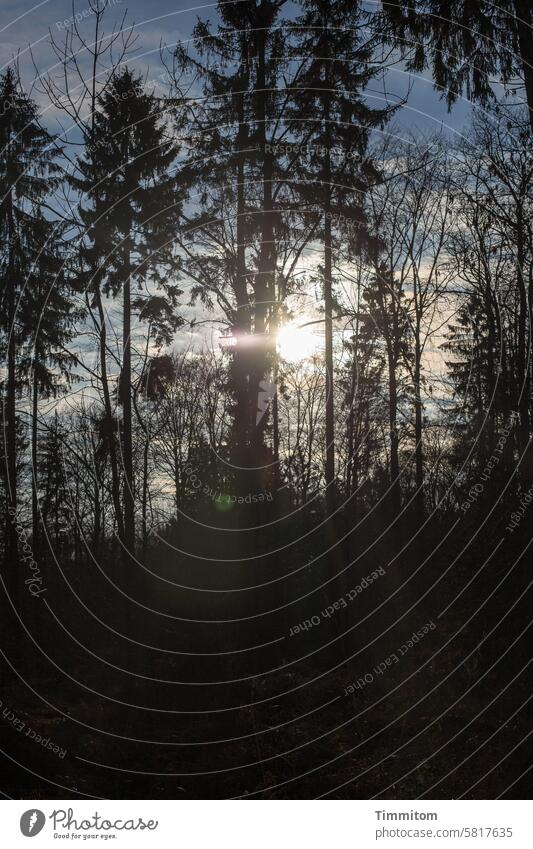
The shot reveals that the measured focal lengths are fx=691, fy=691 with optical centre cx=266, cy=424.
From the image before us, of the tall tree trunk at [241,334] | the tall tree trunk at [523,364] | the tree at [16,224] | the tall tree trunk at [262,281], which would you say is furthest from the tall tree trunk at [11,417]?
the tall tree trunk at [523,364]

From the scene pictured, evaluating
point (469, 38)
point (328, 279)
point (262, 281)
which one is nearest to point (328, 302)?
point (328, 279)

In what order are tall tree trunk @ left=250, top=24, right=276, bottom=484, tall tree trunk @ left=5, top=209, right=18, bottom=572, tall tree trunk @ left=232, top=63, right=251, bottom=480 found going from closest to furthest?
tall tree trunk @ left=250, top=24, right=276, bottom=484 < tall tree trunk @ left=232, top=63, right=251, bottom=480 < tall tree trunk @ left=5, top=209, right=18, bottom=572

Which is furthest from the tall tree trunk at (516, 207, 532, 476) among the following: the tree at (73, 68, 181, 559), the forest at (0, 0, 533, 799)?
the tree at (73, 68, 181, 559)

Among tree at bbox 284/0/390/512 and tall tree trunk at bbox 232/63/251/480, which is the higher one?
tree at bbox 284/0/390/512

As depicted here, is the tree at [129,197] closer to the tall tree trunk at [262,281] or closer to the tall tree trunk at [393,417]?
the tall tree trunk at [262,281]

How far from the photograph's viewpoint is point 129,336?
16078 mm

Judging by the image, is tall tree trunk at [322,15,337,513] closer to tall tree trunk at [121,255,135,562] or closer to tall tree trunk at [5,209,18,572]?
tall tree trunk at [121,255,135,562]

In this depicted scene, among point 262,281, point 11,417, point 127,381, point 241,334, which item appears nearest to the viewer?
point 127,381

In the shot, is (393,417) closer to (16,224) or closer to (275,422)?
(275,422)

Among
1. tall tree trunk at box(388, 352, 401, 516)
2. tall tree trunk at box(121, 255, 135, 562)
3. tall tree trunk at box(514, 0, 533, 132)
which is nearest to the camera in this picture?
tall tree trunk at box(514, 0, 533, 132)

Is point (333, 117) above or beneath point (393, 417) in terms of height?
above

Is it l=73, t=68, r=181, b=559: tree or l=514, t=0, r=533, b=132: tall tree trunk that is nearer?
l=514, t=0, r=533, b=132: tall tree trunk
